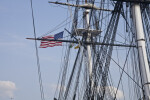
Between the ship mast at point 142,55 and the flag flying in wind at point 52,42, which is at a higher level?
the flag flying in wind at point 52,42

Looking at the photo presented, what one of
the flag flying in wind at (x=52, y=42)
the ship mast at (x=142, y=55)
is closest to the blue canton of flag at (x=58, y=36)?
the flag flying in wind at (x=52, y=42)

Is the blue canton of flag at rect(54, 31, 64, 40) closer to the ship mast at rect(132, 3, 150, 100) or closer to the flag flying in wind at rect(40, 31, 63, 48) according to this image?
the flag flying in wind at rect(40, 31, 63, 48)

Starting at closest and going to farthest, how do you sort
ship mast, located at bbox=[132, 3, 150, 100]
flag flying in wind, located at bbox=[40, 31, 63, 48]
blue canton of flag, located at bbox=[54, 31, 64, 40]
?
1. ship mast, located at bbox=[132, 3, 150, 100]
2. flag flying in wind, located at bbox=[40, 31, 63, 48]
3. blue canton of flag, located at bbox=[54, 31, 64, 40]

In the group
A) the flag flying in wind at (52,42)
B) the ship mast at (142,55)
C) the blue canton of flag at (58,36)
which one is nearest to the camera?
the ship mast at (142,55)

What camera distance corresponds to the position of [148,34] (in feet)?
33.3

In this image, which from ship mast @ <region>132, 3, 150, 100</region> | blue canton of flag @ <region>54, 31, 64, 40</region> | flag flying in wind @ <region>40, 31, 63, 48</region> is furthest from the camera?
blue canton of flag @ <region>54, 31, 64, 40</region>

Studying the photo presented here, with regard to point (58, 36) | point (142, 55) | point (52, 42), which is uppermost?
point (58, 36)

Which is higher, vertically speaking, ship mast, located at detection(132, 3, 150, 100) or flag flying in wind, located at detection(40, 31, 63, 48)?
flag flying in wind, located at detection(40, 31, 63, 48)

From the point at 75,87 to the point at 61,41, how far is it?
4.42 metres

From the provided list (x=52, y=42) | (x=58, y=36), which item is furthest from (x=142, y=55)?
(x=58, y=36)

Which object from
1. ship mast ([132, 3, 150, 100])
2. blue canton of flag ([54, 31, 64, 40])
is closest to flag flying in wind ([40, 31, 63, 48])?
blue canton of flag ([54, 31, 64, 40])

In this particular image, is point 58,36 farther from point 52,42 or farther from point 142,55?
point 142,55

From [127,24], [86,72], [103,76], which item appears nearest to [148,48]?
[127,24]

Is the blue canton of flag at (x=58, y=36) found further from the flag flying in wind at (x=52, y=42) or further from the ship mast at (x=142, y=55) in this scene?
the ship mast at (x=142, y=55)
